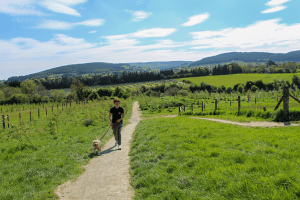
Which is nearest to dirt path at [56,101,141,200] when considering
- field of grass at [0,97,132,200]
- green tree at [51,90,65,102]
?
field of grass at [0,97,132,200]

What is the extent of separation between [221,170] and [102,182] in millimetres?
3933

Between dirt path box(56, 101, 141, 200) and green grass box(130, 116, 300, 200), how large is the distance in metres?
0.37

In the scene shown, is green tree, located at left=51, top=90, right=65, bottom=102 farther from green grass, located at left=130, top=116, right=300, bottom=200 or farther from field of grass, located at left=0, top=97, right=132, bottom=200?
green grass, located at left=130, top=116, right=300, bottom=200

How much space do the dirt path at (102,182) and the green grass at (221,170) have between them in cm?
37

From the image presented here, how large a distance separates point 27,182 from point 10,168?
1819 millimetres

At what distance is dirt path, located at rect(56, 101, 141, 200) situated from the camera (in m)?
5.14

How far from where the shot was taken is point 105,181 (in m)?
5.97

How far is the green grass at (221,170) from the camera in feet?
13.3

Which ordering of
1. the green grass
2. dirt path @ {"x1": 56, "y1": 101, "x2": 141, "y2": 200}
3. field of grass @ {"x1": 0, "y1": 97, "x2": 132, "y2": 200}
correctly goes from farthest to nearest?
1. field of grass @ {"x1": 0, "y1": 97, "x2": 132, "y2": 200}
2. dirt path @ {"x1": 56, "y1": 101, "x2": 141, "y2": 200}
3. the green grass

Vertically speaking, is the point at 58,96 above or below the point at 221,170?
below

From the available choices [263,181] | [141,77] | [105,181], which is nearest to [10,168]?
[105,181]

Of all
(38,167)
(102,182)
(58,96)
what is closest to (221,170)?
(102,182)

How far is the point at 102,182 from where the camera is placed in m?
5.93

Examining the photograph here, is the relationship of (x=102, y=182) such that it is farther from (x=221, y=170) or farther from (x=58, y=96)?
(x=58, y=96)
